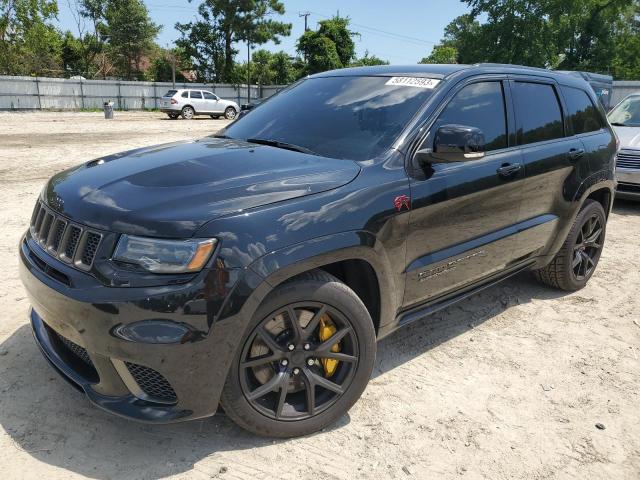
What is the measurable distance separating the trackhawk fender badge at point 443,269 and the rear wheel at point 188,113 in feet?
86.8

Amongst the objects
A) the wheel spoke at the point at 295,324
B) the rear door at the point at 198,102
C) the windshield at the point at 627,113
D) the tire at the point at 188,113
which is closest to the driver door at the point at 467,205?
the wheel spoke at the point at 295,324

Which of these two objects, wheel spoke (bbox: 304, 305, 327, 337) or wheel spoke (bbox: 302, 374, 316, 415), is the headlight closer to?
wheel spoke (bbox: 304, 305, 327, 337)

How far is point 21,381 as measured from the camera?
2914mm

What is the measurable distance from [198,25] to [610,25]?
34933 mm

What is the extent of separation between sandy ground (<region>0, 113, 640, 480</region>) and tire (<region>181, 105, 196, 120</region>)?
81.3 feet

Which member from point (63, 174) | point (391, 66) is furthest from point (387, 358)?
point (63, 174)

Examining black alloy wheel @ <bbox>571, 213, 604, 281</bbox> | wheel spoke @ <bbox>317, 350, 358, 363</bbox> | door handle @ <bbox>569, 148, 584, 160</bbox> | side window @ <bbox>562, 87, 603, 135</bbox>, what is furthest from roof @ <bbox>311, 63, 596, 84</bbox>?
wheel spoke @ <bbox>317, 350, 358, 363</bbox>

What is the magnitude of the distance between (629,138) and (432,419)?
711cm

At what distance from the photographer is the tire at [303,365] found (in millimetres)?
2309

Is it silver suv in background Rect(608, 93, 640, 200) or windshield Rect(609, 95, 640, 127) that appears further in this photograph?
windshield Rect(609, 95, 640, 127)

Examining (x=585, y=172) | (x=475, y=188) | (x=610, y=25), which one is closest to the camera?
(x=475, y=188)

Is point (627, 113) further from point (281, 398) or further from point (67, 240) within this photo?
point (67, 240)

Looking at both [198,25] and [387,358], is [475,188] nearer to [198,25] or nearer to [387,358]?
[387,358]

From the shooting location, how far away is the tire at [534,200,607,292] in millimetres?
Result: 4351
